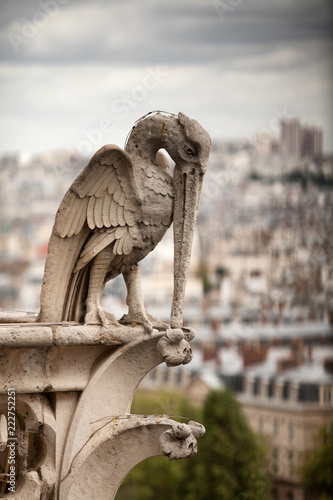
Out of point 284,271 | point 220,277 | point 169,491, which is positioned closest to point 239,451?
point 169,491

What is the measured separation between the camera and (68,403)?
6492 millimetres

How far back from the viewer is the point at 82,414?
21.1 feet

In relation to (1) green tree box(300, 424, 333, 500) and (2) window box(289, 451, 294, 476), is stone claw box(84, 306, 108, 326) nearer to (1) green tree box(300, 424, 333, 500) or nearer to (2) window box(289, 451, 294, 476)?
(1) green tree box(300, 424, 333, 500)

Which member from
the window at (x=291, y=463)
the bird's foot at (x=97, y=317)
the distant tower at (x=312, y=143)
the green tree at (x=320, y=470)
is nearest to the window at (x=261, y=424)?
the window at (x=291, y=463)

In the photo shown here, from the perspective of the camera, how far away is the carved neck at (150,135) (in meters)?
6.87

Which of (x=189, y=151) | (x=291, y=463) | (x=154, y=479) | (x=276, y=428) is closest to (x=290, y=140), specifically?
(x=276, y=428)

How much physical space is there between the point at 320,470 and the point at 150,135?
3416 cm

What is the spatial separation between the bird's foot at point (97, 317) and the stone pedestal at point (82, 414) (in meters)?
0.04

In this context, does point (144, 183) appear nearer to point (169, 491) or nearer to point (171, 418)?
point (171, 418)

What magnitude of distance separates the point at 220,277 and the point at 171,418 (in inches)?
2406

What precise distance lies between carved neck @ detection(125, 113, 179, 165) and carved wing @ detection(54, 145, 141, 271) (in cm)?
20

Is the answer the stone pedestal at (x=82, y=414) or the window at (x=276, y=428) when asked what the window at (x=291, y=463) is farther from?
the stone pedestal at (x=82, y=414)

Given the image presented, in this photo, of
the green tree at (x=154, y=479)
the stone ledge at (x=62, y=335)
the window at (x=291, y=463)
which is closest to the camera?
the stone ledge at (x=62, y=335)

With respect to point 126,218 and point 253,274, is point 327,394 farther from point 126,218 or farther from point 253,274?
point 126,218
